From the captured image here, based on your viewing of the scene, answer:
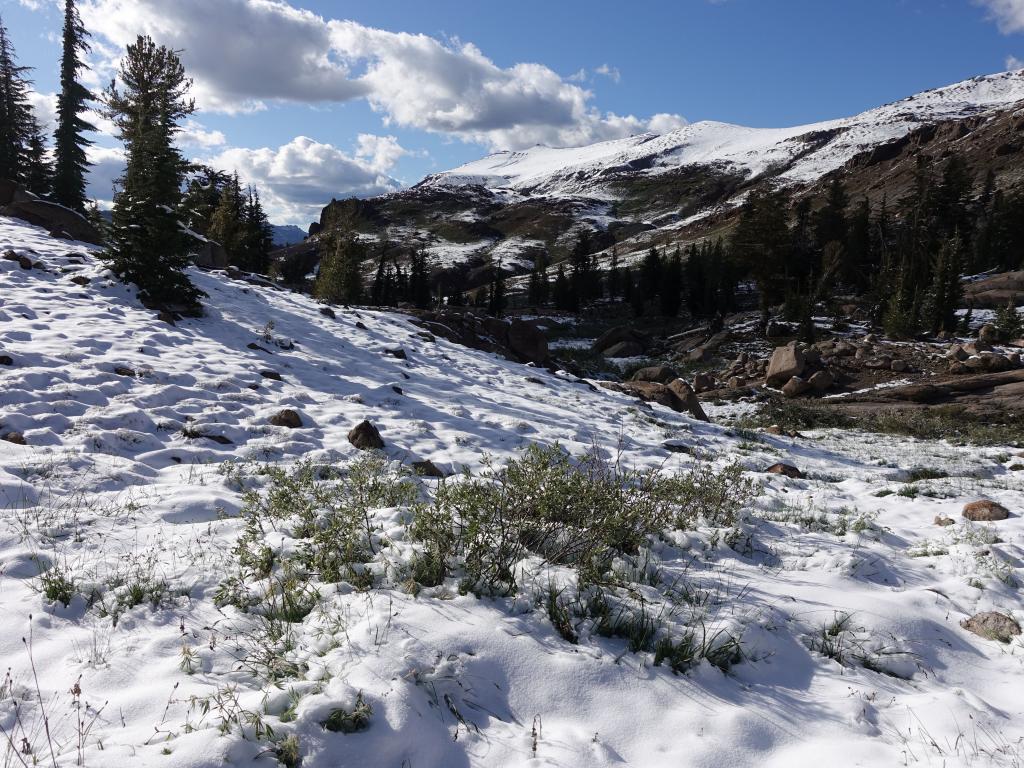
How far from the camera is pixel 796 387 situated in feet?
73.0

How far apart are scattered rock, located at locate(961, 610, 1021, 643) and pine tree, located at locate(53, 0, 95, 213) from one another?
42.4m

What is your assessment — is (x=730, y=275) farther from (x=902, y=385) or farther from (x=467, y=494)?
(x=467, y=494)

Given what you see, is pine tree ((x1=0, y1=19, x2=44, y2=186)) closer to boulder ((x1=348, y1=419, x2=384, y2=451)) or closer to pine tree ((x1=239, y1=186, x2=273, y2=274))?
pine tree ((x1=239, y1=186, x2=273, y2=274))

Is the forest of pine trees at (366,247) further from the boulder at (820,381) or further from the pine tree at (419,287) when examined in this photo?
the boulder at (820,381)

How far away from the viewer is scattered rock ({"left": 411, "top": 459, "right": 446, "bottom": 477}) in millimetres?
7074

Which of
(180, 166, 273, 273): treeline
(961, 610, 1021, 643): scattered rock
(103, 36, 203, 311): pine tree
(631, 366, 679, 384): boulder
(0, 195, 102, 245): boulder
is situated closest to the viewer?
(961, 610, 1021, 643): scattered rock

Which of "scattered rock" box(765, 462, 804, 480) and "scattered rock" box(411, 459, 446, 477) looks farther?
"scattered rock" box(765, 462, 804, 480)

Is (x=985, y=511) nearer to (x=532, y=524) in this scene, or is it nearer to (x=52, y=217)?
(x=532, y=524)

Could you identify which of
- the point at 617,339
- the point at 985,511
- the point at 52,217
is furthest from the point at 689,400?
the point at 617,339

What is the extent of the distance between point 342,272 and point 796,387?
25.3 meters

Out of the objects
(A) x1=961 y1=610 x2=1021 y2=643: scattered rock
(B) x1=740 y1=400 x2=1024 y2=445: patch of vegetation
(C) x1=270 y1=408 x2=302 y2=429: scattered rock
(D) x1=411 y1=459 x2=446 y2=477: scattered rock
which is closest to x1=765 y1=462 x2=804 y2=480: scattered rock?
(A) x1=961 y1=610 x2=1021 y2=643: scattered rock

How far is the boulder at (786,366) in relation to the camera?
23.2 meters

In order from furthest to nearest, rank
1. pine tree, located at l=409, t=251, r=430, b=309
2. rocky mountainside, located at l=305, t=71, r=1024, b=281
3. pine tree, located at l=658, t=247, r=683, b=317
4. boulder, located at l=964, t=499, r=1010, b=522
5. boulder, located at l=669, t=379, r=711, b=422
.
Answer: rocky mountainside, located at l=305, t=71, r=1024, b=281 < pine tree, located at l=409, t=251, r=430, b=309 < pine tree, located at l=658, t=247, r=683, b=317 < boulder, located at l=669, t=379, r=711, b=422 < boulder, located at l=964, t=499, r=1010, b=522

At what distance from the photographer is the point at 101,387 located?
25.6 feet
